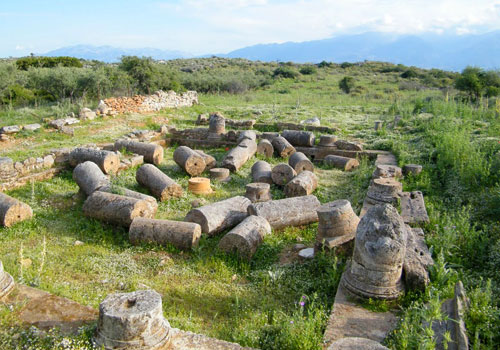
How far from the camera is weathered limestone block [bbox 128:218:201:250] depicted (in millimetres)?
7145

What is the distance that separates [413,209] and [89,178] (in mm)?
7445

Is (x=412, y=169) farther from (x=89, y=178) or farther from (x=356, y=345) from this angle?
(x=89, y=178)

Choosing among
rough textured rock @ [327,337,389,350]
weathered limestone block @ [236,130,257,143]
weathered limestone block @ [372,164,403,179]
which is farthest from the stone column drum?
weathered limestone block @ [236,130,257,143]

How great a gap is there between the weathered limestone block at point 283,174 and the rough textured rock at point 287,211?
1819 mm

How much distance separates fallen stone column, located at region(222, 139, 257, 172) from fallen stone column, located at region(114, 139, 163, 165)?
2.20 m

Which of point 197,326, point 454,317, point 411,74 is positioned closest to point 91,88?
point 197,326

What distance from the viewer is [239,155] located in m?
12.3

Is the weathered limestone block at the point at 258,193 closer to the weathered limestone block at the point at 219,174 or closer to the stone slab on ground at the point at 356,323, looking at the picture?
the weathered limestone block at the point at 219,174

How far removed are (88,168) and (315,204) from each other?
5.69m

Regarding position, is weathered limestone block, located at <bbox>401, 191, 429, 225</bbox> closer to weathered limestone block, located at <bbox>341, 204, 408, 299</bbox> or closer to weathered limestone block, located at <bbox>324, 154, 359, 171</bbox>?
weathered limestone block, located at <bbox>341, 204, 408, 299</bbox>

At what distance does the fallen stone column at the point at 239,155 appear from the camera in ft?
39.1

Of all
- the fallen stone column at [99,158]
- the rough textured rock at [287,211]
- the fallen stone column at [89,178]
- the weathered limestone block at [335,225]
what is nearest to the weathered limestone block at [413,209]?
the weathered limestone block at [335,225]

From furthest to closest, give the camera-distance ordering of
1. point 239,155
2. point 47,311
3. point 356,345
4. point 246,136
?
1. point 246,136
2. point 239,155
3. point 47,311
4. point 356,345

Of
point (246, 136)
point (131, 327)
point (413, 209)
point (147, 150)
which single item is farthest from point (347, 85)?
point (131, 327)
